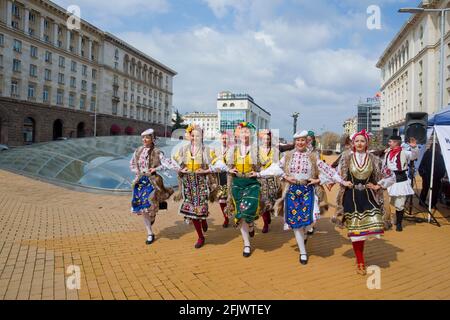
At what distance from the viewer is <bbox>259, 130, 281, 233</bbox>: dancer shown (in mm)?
5316

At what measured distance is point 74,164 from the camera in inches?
578

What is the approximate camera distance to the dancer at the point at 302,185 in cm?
488

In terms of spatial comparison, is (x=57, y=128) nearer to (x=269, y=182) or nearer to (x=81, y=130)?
(x=81, y=130)

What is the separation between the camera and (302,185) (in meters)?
4.91

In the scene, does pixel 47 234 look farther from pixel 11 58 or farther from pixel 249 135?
pixel 11 58

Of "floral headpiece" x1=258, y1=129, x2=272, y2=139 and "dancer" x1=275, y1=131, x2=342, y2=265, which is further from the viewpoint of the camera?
"floral headpiece" x1=258, y1=129, x2=272, y2=139

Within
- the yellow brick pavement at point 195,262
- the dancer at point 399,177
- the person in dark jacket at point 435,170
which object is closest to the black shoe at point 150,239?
the yellow brick pavement at point 195,262

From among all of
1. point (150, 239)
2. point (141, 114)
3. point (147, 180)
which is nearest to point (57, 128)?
point (141, 114)

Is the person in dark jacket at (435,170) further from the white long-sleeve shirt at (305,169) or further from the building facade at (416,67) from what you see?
the building facade at (416,67)

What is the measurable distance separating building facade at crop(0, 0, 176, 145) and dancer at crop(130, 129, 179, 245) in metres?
40.4

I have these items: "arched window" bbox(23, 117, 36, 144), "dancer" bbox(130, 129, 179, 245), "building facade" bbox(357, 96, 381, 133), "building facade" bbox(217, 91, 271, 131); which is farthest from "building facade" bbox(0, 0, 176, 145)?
"building facade" bbox(357, 96, 381, 133)

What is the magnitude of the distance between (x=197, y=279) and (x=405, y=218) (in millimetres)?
6478

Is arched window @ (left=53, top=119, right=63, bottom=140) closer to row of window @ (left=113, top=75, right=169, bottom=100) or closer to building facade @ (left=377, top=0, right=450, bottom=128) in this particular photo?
row of window @ (left=113, top=75, right=169, bottom=100)

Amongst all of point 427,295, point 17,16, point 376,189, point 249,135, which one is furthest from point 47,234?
point 17,16
